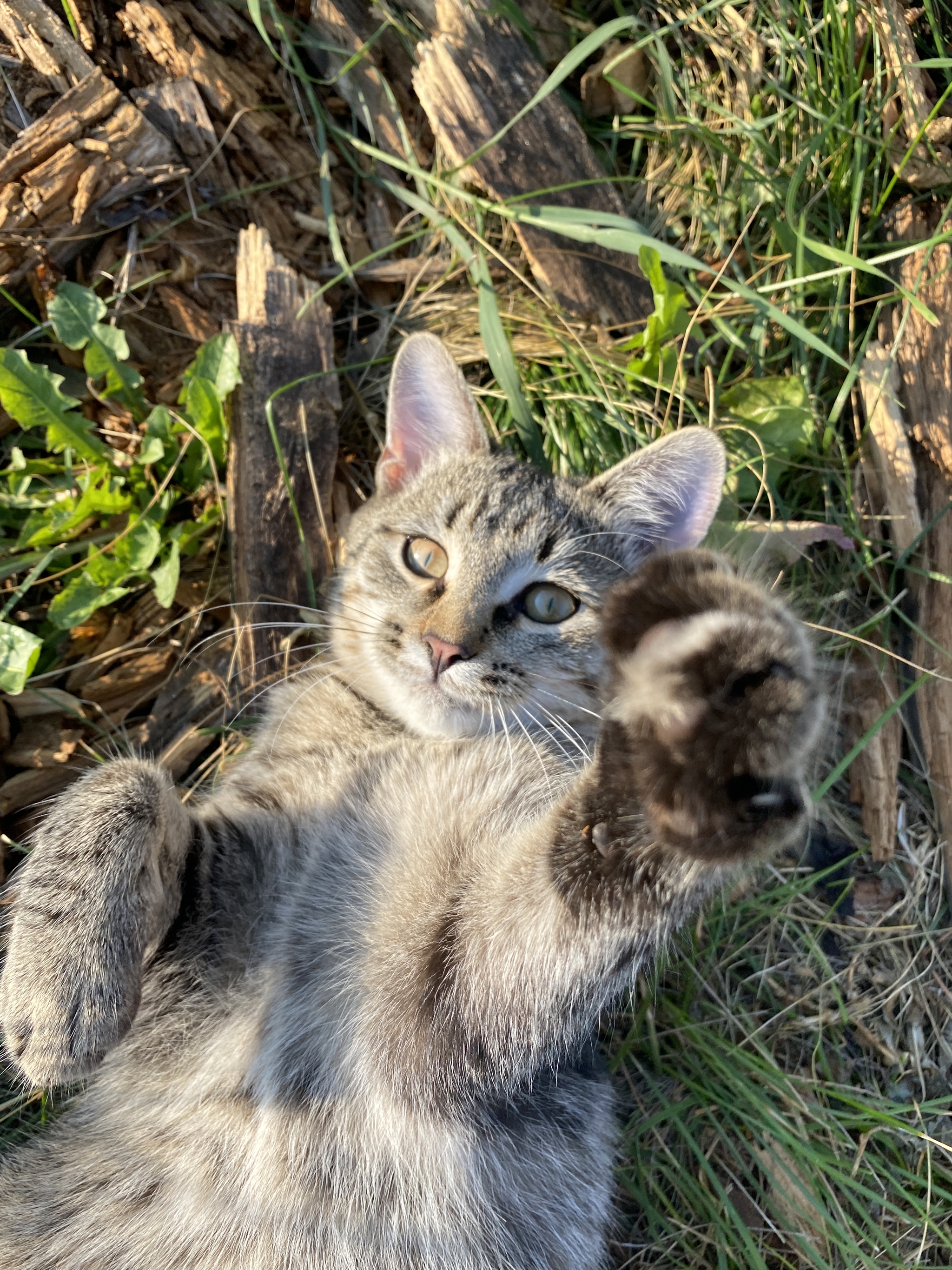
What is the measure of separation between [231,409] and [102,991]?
5.51 feet

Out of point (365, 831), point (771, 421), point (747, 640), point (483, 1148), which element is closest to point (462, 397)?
point (771, 421)

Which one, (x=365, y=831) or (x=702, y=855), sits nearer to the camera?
(x=702, y=855)

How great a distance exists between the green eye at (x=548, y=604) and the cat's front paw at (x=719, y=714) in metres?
0.80

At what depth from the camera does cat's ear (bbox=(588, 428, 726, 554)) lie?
2.35 metres

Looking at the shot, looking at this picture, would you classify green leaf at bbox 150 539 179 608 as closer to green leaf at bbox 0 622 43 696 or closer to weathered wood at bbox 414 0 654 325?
green leaf at bbox 0 622 43 696

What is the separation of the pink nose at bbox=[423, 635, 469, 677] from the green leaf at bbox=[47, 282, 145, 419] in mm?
1376

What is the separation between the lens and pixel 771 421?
283cm

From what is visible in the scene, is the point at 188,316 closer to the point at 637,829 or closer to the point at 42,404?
the point at 42,404

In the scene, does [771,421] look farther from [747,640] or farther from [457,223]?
[747,640]

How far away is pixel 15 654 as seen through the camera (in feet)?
8.49

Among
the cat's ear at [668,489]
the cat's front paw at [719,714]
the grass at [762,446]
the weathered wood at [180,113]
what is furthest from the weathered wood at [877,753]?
the weathered wood at [180,113]

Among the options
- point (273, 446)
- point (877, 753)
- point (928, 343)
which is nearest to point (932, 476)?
point (928, 343)

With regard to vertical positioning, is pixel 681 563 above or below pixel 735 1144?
above

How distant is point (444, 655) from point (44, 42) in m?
2.25
